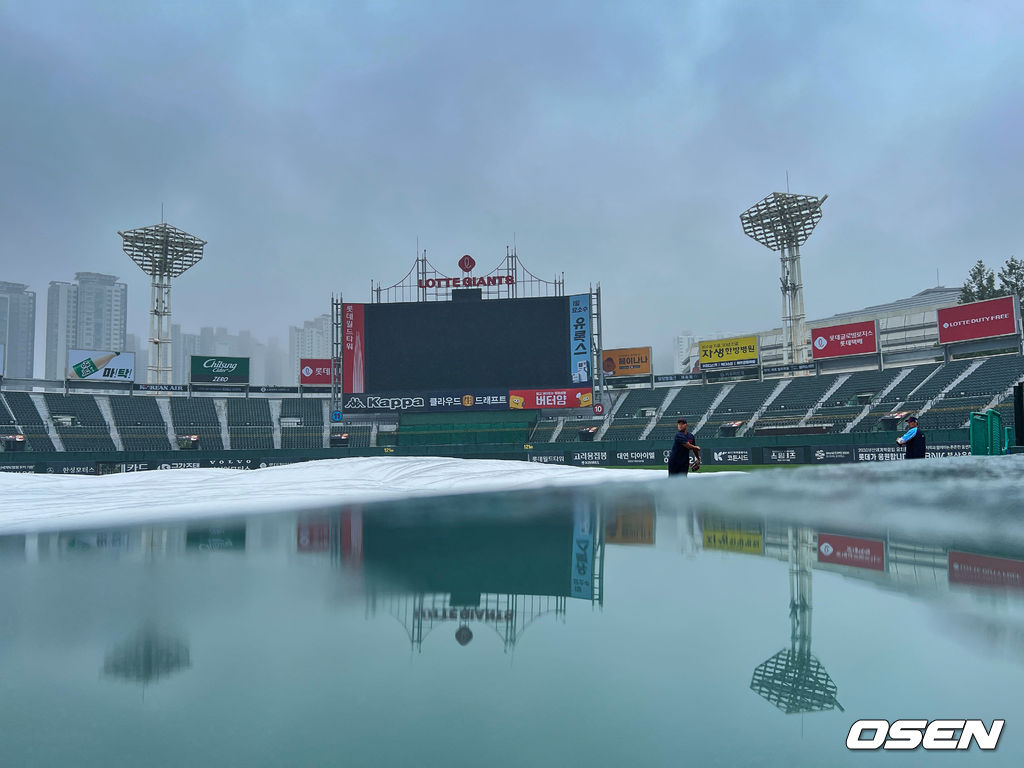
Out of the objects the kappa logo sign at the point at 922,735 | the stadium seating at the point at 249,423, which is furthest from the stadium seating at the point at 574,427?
the kappa logo sign at the point at 922,735

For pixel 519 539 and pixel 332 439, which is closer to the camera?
pixel 519 539

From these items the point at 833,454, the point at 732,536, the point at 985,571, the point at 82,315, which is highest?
the point at 82,315

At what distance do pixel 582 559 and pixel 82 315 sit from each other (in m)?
218

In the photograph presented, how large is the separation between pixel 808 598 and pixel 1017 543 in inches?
79.2

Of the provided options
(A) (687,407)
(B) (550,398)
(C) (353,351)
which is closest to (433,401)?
(C) (353,351)

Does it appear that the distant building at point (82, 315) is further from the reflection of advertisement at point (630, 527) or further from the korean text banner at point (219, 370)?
the reflection of advertisement at point (630, 527)

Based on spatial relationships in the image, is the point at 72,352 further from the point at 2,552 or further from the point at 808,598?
the point at 808,598

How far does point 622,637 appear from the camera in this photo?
8.09 ft

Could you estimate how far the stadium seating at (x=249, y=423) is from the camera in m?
43.2

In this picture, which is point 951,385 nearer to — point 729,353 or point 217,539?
point 729,353

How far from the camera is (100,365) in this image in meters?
46.6

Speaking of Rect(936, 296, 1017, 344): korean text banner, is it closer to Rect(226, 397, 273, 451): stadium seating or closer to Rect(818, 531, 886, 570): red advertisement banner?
Rect(818, 531, 886, 570): red advertisement banner

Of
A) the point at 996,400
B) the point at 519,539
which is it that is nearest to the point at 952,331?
the point at 996,400

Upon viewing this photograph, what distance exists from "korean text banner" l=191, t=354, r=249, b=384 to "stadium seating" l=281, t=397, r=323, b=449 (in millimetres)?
4263
